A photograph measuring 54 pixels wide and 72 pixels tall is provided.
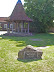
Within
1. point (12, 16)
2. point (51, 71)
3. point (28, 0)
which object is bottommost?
point (51, 71)

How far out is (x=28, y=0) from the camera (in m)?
25.9

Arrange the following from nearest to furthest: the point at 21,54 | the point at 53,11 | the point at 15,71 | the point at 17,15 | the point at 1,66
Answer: the point at 15,71 → the point at 1,66 → the point at 21,54 → the point at 17,15 → the point at 53,11

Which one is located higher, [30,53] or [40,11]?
[40,11]

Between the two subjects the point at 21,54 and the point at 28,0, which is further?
the point at 28,0

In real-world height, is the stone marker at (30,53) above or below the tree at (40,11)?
below

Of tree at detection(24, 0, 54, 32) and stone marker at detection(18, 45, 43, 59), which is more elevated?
tree at detection(24, 0, 54, 32)

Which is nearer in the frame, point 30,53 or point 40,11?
point 30,53

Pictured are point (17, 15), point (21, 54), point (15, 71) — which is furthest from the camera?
point (17, 15)

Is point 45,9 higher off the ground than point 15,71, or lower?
higher

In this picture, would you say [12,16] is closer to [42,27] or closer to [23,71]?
[42,27]

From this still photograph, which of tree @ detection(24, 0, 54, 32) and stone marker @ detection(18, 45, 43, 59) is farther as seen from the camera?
tree @ detection(24, 0, 54, 32)

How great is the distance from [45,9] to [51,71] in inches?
885

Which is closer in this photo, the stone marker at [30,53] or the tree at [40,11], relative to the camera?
the stone marker at [30,53]

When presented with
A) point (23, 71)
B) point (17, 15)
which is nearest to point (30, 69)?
point (23, 71)
